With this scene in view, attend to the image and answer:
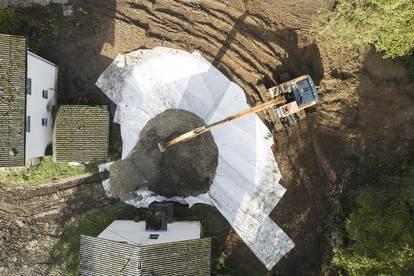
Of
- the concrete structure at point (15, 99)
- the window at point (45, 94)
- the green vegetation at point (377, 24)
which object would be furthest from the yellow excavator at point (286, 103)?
the concrete structure at point (15, 99)

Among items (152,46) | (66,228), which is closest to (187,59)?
(152,46)

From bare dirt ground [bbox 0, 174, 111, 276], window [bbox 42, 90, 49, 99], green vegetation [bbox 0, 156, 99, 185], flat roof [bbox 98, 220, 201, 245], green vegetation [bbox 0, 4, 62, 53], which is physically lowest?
bare dirt ground [bbox 0, 174, 111, 276]

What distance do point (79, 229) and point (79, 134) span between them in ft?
18.9

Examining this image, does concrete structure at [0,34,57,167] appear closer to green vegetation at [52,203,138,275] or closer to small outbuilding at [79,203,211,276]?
green vegetation at [52,203,138,275]

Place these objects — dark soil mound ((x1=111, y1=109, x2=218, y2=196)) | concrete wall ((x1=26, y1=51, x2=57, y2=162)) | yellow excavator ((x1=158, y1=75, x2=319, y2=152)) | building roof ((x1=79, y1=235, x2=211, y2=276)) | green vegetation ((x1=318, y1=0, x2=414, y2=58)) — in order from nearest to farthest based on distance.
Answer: building roof ((x1=79, y1=235, x2=211, y2=276))
green vegetation ((x1=318, y1=0, x2=414, y2=58))
concrete wall ((x1=26, y1=51, x2=57, y2=162))
yellow excavator ((x1=158, y1=75, x2=319, y2=152))
dark soil mound ((x1=111, y1=109, x2=218, y2=196))

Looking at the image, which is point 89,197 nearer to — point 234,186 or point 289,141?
point 234,186

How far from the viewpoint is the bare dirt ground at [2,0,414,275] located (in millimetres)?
22922

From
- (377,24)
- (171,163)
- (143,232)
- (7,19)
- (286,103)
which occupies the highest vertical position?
(377,24)

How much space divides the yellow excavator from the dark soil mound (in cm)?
55

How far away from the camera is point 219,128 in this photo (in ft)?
75.8

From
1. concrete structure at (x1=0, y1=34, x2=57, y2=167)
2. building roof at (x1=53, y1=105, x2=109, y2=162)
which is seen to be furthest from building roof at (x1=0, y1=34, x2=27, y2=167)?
building roof at (x1=53, y1=105, x2=109, y2=162)

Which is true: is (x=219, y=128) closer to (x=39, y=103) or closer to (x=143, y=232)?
(x=143, y=232)

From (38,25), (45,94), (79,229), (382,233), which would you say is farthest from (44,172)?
(382,233)

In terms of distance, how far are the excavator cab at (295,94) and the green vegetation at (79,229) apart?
10.4 meters
